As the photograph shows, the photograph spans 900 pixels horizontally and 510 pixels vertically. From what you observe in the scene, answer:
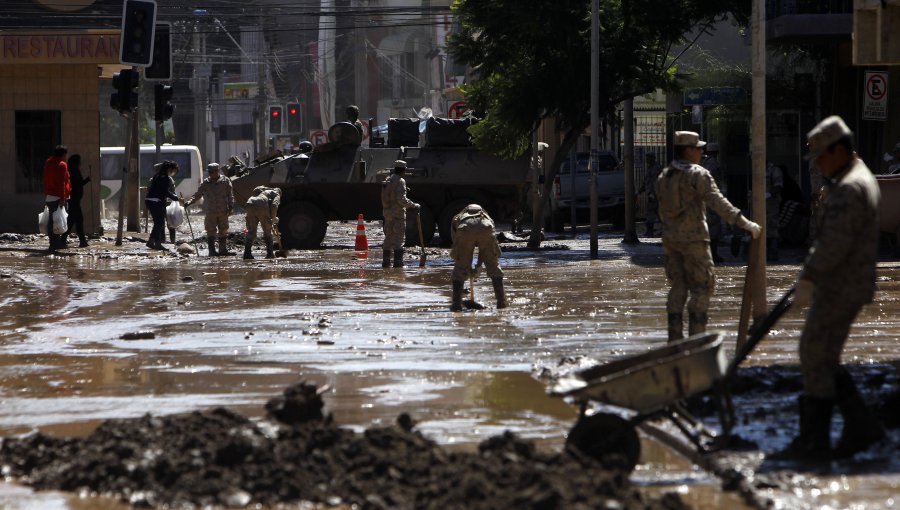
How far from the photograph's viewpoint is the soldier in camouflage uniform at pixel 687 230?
9.16 meters

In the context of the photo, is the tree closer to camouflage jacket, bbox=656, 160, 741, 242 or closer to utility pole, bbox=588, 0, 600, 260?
utility pole, bbox=588, 0, 600, 260

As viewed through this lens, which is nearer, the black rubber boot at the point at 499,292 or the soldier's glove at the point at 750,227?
the soldier's glove at the point at 750,227

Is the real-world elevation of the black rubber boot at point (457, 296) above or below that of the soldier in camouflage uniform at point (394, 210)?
below

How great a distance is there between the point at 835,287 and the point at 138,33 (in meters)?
17.9

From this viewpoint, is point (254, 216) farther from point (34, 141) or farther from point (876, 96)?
point (876, 96)

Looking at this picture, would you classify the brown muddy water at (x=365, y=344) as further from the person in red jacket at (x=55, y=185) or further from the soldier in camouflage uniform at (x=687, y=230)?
the person in red jacket at (x=55, y=185)

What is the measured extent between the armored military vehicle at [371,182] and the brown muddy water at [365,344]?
5.61 m

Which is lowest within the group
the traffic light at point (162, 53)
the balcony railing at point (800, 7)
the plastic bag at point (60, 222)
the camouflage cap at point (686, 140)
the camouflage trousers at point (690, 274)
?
the camouflage trousers at point (690, 274)

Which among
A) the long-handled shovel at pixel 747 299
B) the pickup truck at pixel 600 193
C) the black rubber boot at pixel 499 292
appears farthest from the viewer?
the pickup truck at pixel 600 193

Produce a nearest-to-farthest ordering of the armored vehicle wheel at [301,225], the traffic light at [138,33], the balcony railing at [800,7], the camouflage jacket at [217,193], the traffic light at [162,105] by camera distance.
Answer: the camouflage jacket at [217,193]
the traffic light at [138,33]
the balcony railing at [800,7]
the armored vehicle wheel at [301,225]
the traffic light at [162,105]

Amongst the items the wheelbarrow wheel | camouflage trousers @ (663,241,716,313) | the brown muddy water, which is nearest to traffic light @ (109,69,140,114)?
the brown muddy water

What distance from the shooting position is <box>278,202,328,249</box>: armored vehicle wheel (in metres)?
24.2

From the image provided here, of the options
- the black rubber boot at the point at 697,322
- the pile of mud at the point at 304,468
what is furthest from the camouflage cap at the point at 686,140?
the pile of mud at the point at 304,468

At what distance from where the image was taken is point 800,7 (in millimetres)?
23625
